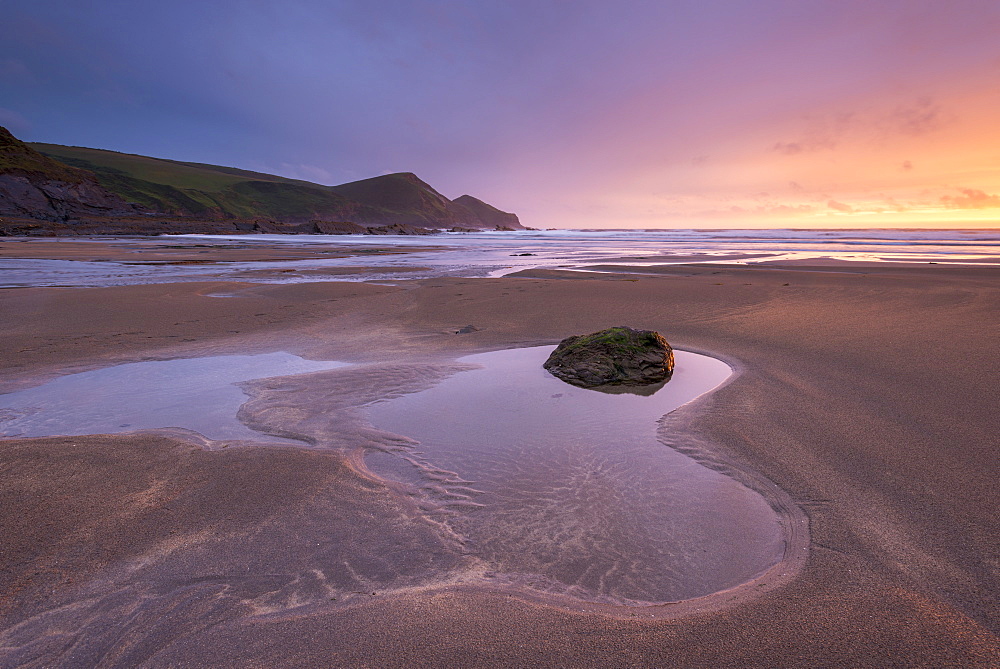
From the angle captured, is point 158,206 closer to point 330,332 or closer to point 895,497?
point 330,332

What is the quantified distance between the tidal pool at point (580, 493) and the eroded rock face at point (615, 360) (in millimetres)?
330

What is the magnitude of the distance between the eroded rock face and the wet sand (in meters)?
0.79

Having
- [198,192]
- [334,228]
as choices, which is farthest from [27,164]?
[198,192]

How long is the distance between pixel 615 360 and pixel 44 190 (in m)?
76.6

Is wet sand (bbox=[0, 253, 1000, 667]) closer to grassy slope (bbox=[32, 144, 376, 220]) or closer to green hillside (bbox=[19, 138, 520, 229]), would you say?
green hillside (bbox=[19, 138, 520, 229])

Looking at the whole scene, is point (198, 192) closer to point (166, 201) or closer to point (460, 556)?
point (166, 201)

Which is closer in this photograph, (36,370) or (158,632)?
(158,632)

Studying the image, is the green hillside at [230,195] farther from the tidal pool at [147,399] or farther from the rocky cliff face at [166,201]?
the tidal pool at [147,399]

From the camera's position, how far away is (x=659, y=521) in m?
2.56

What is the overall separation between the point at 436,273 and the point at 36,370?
1145 centimetres

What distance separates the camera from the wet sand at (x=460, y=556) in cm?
171

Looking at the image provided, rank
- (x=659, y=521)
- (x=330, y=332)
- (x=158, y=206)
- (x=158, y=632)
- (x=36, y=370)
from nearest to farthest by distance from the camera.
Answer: (x=158, y=632) → (x=659, y=521) → (x=36, y=370) → (x=330, y=332) → (x=158, y=206)

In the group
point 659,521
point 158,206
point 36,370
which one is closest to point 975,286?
point 659,521

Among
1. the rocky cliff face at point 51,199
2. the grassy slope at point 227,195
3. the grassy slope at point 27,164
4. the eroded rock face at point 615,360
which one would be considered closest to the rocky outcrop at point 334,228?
the rocky cliff face at point 51,199
